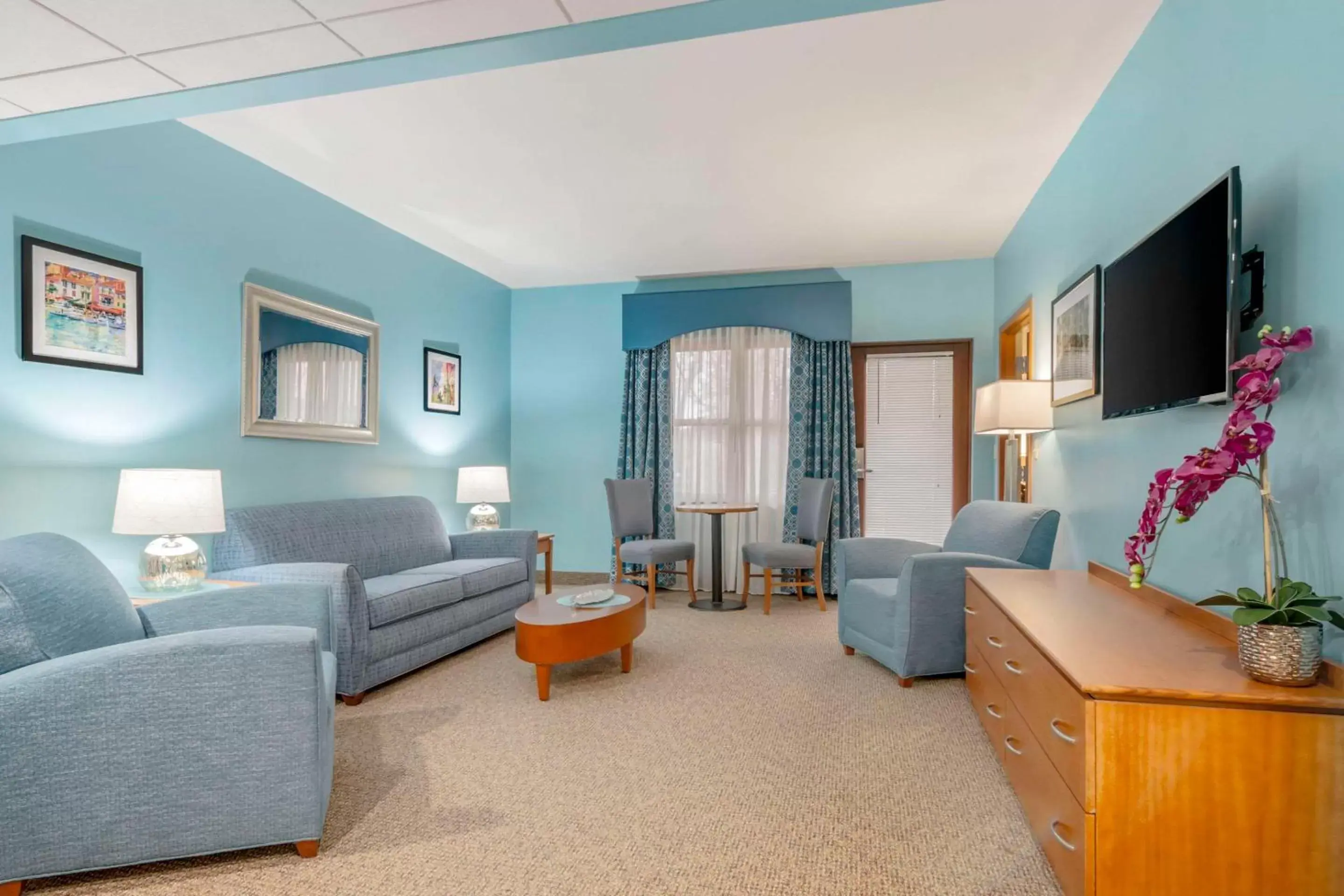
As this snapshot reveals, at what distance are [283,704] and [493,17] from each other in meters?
1.90

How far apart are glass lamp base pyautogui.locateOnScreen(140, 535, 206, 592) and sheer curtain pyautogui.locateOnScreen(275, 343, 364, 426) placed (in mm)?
1088

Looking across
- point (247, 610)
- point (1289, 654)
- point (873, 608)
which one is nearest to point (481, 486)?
point (247, 610)

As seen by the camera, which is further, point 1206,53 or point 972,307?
point 972,307

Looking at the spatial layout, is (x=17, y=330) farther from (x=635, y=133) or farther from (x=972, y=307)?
(x=972, y=307)

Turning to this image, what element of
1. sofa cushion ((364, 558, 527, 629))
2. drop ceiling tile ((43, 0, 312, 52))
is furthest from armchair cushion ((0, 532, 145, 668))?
drop ceiling tile ((43, 0, 312, 52))

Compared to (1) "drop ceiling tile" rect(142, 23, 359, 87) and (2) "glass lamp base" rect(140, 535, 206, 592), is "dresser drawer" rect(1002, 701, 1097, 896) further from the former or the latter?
(2) "glass lamp base" rect(140, 535, 206, 592)

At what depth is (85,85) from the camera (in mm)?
2059

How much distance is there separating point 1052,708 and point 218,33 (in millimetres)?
2779

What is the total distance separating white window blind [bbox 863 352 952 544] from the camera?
220 inches

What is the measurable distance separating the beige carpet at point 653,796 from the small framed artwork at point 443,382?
2269mm

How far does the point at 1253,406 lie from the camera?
4.90ft

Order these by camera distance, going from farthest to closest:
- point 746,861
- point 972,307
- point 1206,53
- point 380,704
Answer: point 972,307 < point 380,704 < point 1206,53 < point 746,861

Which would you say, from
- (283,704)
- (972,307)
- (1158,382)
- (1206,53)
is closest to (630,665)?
(283,704)

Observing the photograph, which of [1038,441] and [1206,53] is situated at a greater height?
[1206,53]
